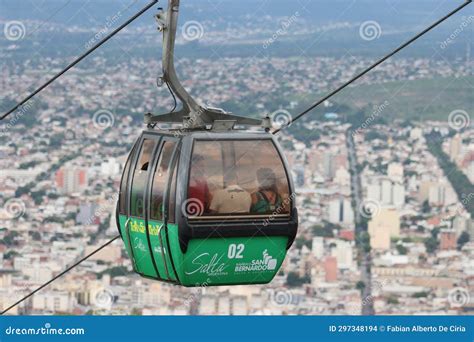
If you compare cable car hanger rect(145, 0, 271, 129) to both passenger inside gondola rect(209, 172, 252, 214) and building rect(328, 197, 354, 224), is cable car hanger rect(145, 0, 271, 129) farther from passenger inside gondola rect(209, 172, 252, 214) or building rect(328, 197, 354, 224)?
building rect(328, 197, 354, 224)

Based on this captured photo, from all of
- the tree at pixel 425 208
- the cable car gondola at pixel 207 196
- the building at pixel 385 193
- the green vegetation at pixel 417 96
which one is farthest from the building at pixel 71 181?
the cable car gondola at pixel 207 196

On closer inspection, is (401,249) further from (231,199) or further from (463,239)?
(231,199)

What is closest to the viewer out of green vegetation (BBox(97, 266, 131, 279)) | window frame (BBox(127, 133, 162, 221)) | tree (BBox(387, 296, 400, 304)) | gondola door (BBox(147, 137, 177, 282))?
gondola door (BBox(147, 137, 177, 282))

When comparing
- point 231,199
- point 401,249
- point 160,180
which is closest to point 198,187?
point 231,199

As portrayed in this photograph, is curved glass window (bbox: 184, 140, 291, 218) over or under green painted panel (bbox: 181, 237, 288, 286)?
over

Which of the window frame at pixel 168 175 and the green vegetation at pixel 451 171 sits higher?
the green vegetation at pixel 451 171

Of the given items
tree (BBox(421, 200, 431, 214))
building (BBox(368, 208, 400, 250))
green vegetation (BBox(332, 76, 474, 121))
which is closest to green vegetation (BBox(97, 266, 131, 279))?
building (BBox(368, 208, 400, 250))

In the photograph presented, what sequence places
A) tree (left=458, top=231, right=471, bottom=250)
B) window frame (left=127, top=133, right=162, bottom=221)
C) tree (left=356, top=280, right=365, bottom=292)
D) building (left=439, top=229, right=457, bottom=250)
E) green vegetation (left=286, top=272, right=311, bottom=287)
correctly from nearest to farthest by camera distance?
window frame (left=127, top=133, right=162, bottom=221), green vegetation (left=286, top=272, right=311, bottom=287), tree (left=356, top=280, right=365, bottom=292), tree (left=458, top=231, right=471, bottom=250), building (left=439, top=229, right=457, bottom=250)

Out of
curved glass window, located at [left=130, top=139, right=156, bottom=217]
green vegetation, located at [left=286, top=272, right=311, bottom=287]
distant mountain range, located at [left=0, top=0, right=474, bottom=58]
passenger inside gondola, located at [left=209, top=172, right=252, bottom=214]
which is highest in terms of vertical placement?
distant mountain range, located at [left=0, top=0, right=474, bottom=58]

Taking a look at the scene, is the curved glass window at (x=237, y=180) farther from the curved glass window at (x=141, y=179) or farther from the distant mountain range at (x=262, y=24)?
the distant mountain range at (x=262, y=24)

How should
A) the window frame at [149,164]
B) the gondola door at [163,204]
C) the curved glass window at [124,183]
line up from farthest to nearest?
the curved glass window at [124,183] → the window frame at [149,164] → the gondola door at [163,204]
